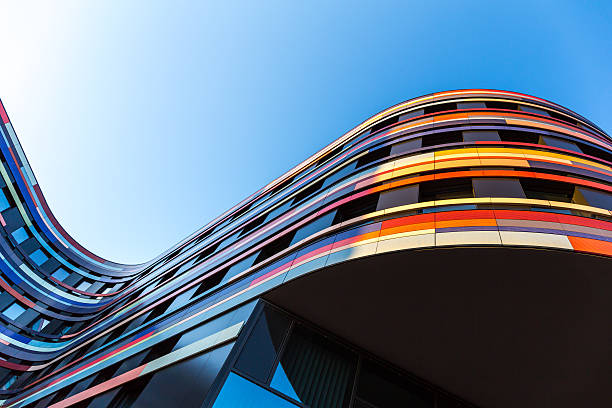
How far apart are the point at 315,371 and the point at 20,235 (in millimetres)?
38364

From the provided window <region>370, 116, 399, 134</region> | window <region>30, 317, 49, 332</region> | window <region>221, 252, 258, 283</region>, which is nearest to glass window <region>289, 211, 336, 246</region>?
window <region>221, 252, 258, 283</region>

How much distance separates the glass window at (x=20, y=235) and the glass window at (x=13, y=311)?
20.1 ft

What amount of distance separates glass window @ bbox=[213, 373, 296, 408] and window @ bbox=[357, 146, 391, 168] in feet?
38.6

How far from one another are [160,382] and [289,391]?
13.4 feet

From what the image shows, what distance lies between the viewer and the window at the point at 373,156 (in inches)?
665

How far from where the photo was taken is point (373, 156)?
17391mm

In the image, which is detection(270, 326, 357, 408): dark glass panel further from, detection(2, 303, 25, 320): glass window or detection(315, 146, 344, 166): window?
detection(2, 303, 25, 320): glass window

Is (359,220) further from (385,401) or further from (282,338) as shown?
(385,401)

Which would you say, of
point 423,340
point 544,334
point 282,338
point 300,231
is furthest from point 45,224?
point 544,334

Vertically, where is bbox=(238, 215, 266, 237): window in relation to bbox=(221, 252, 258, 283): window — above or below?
above

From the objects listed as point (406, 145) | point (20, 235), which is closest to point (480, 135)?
point (406, 145)

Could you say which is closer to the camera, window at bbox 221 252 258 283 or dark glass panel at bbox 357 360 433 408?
dark glass panel at bbox 357 360 433 408

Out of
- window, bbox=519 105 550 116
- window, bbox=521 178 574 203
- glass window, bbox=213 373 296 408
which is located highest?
window, bbox=519 105 550 116

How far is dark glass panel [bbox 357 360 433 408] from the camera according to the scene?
343 inches
